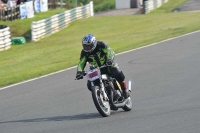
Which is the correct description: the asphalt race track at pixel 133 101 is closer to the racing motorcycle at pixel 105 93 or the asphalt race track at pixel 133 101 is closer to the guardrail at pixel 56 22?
the racing motorcycle at pixel 105 93

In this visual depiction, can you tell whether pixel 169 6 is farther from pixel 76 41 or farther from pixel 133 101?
pixel 133 101

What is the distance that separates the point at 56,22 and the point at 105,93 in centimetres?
2620

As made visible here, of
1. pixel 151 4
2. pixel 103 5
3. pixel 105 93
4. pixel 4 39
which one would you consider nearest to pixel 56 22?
pixel 4 39

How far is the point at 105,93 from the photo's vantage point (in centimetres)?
984

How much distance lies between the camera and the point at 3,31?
1105 inches

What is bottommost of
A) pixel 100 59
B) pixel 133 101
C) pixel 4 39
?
pixel 4 39

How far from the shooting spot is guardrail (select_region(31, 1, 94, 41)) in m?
31.7

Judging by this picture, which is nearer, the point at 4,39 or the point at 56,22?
the point at 4,39

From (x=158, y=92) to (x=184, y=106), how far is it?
2.19m

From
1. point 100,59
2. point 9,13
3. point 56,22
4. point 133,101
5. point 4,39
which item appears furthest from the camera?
point 9,13

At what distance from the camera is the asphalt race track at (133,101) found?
8.93 meters

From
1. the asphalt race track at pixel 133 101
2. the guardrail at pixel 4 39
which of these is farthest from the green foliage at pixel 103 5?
the asphalt race track at pixel 133 101

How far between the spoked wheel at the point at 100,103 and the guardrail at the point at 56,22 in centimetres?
2172

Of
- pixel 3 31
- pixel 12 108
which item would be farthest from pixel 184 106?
pixel 3 31
